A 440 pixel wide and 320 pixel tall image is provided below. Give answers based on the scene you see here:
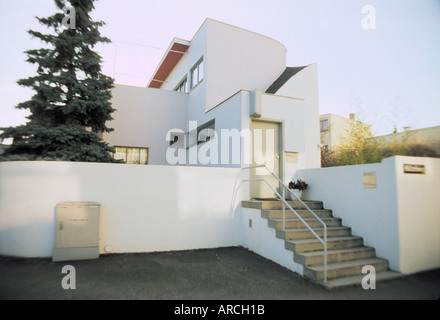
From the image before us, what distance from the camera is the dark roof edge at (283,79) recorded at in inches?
440

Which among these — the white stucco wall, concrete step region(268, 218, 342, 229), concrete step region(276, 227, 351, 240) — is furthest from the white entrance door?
the white stucco wall

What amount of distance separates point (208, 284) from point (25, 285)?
2.80 m

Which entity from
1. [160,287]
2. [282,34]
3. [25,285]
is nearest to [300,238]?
[160,287]

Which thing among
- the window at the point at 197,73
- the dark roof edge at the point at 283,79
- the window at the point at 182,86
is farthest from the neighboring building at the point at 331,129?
the window at the point at 197,73

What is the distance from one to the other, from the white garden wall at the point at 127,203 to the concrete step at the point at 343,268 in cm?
257

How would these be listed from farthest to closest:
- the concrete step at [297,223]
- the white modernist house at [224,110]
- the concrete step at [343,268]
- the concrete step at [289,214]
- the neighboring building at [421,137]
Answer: the white modernist house at [224,110] < the neighboring building at [421,137] < the concrete step at [289,214] < the concrete step at [297,223] < the concrete step at [343,268]

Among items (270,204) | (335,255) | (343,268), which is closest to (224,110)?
(270,204)

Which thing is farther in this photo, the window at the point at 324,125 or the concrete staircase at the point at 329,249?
the window at the point at 324,125

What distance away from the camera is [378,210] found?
202 inches

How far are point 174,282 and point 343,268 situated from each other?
9.69 ft

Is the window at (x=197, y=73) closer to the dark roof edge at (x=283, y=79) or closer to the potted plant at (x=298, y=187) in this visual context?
the dark roof edge at (x=283, y=79)

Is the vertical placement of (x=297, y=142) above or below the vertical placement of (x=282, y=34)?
below

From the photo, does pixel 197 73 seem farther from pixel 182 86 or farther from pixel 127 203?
pixel 127 203
